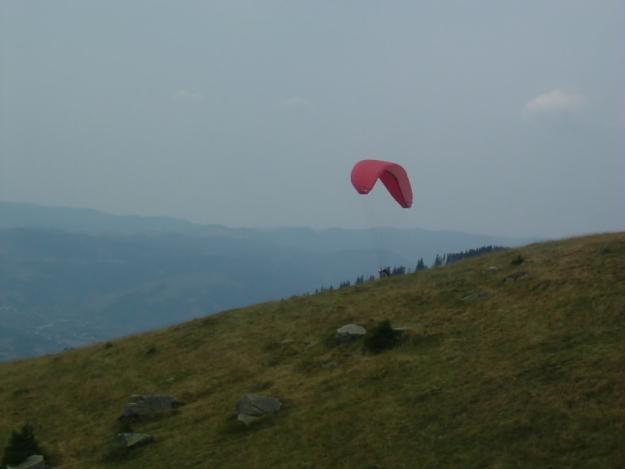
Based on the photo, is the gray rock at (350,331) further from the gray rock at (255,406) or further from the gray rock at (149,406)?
the gray rock at (149,406)

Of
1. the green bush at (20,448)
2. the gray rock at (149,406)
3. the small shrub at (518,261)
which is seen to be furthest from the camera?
the small shrub at (518,261)

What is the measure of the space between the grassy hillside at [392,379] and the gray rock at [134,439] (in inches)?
22.3

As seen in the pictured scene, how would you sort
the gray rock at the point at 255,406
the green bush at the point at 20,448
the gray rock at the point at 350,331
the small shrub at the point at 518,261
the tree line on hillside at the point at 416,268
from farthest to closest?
the tree line on hillside at the point at 416,268 → the small shrub at the point at 518,261 → the gray rock at the point at 350,331 → the gray rock at the point at 255,406 → the green bush at the point at 20,448

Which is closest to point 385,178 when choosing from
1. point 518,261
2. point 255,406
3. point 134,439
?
point 518,261

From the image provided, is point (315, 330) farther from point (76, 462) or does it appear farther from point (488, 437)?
point (488, 437)

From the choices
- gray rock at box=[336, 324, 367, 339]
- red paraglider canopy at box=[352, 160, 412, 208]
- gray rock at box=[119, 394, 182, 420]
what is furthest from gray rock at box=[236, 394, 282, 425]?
red paraglider canopy at box=[352, 160, 412, 208]

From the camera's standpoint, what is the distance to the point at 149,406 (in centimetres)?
2759

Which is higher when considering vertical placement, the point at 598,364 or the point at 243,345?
the point at 598,364

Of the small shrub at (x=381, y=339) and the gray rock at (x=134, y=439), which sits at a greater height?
the small shrub at (x=381, y=339)

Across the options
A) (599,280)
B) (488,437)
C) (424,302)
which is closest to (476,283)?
(424,302)

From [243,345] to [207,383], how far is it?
17.1 ft

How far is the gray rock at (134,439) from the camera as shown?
77.5 feet

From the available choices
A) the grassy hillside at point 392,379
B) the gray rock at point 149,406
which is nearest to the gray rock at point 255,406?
the grassy hillside at point 392,379

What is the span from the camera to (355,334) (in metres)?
31.0
